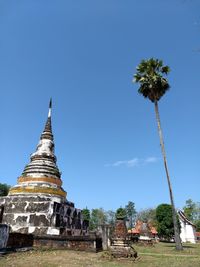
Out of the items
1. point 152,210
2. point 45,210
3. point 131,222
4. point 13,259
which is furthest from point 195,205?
point 13,259

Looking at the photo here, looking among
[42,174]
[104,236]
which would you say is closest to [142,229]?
[104,236]

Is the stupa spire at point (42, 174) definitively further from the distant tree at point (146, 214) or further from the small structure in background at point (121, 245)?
the distant tree at point (146, 214)

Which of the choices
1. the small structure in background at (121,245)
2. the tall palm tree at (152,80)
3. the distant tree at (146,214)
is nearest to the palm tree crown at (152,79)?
the tall palm tree at (152,80)

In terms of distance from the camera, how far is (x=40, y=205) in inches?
718

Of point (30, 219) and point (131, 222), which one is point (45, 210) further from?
point (131, 222)

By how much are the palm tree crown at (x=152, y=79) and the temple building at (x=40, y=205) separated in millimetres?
Result: 11860

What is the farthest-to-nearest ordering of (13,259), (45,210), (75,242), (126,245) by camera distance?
(45,210) → (75,242) → (126,245) → (13,259)

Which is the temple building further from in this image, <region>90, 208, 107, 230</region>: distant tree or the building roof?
<region>90, 208, 107, 230</region>: distant tree

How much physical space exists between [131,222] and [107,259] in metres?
90.6

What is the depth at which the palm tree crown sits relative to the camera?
24.7m

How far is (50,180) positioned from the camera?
68.4ft

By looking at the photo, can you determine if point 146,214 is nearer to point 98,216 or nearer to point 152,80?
point 98,216

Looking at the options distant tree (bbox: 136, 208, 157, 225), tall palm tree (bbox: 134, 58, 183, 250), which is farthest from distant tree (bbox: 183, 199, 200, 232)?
tall palm tree (bbox: 134, 58, 183, 250)

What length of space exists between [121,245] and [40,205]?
7.39 meters
